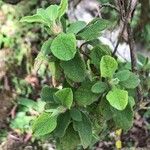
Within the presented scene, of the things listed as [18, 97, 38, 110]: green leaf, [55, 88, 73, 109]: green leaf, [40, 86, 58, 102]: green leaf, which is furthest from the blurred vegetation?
[55, 88, 73, 109]: green leaf

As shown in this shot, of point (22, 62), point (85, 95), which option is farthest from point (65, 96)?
point (22, 62)

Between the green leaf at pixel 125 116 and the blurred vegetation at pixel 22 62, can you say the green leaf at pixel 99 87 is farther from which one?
the blurred vegetation at pixel 22 62

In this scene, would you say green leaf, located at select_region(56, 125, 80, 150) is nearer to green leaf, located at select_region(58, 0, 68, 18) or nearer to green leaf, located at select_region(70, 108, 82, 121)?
green leaf, located at select_region(70, 108, 82, 121)

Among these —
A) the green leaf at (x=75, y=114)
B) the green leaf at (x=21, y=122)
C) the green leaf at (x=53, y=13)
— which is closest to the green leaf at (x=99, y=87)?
the green leaf at (x=75, y=114)

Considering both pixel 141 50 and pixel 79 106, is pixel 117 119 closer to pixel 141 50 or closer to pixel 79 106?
pixel 79 106

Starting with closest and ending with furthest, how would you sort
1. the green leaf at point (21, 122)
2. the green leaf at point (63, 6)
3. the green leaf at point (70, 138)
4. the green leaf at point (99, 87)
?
the green leaf at point (63, 6)
the green leaf at point (99, 87)
the green leaf at point (70, 138)
the green leaf at point (21, 122)

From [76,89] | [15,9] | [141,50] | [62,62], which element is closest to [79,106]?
[76,89]
